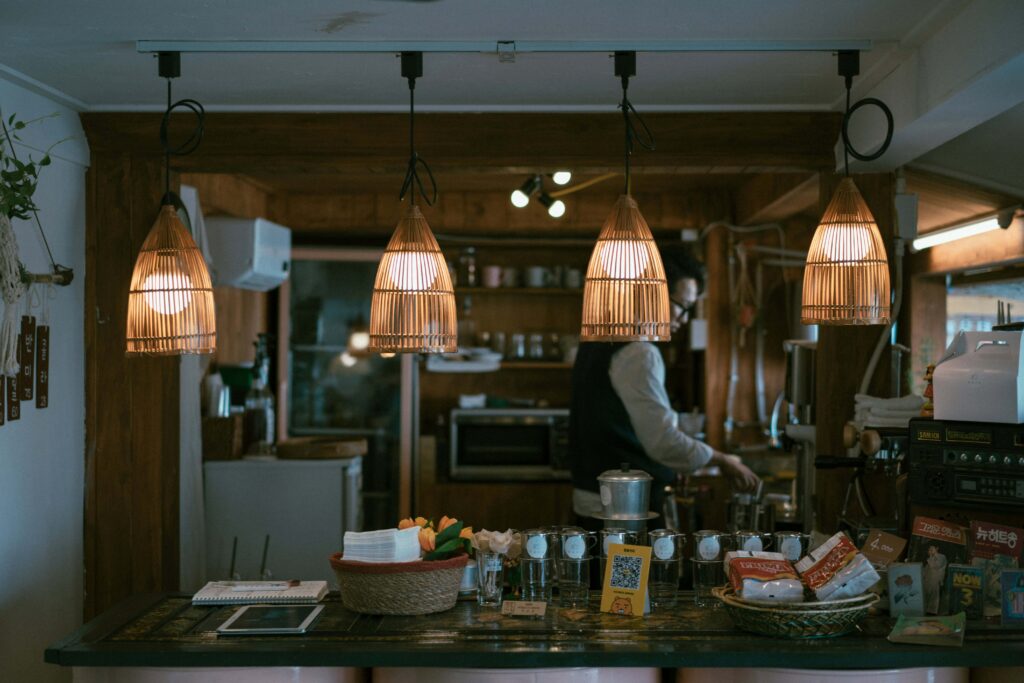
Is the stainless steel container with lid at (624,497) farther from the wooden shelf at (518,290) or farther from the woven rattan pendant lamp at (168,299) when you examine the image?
the wooden shelf at (518,290)

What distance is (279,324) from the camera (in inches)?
247

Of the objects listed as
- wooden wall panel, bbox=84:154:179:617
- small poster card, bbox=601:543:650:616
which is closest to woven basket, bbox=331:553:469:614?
small poster card, bbox=601:543:650:616

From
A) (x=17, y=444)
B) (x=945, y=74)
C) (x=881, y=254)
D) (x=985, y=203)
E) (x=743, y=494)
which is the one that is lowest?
(x=743, y=494)

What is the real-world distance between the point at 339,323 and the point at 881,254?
4.23 m

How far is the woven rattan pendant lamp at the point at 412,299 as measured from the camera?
273 centimetres

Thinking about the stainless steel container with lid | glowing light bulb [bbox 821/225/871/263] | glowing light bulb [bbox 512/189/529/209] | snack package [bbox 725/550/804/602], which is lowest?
snack package [bbox 725/550/804/602]

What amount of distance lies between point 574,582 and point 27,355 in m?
2.07

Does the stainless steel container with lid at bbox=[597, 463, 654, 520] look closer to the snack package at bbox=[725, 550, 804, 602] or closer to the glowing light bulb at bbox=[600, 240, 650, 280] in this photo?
the snack package at bbox=[725, 550, 804, 602]

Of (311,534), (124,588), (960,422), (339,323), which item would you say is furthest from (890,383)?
(339,323)

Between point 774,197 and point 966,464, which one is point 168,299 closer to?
point 966,464

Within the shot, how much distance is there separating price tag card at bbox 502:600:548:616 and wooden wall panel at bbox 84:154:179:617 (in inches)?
72.7

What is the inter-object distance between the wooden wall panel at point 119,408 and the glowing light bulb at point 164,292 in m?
1.28

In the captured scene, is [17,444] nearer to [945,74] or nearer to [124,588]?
[124,588]

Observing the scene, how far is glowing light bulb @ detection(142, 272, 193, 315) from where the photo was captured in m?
2.72
